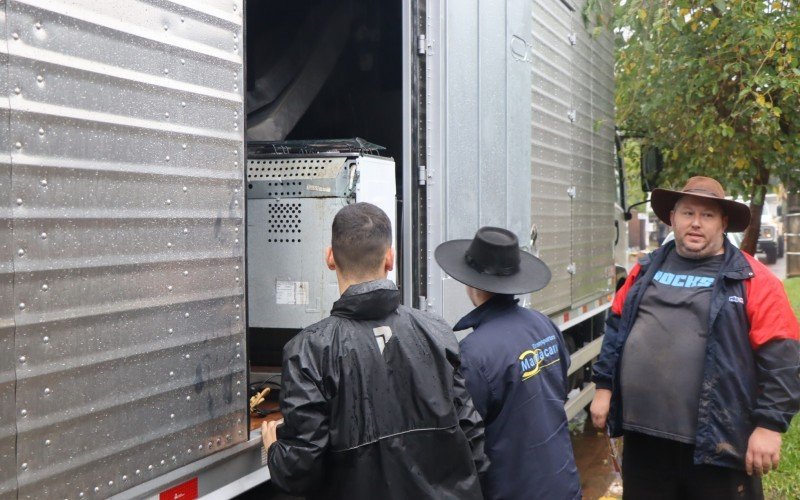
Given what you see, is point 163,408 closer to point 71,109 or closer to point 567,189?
point 71,109

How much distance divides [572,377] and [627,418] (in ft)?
9.47

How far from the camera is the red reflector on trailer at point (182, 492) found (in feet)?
6.72

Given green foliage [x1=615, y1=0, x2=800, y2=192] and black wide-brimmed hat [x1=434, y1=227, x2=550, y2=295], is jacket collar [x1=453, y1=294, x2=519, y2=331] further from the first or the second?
green foliage [x1=615, y1=0, x2=800, y2=192]

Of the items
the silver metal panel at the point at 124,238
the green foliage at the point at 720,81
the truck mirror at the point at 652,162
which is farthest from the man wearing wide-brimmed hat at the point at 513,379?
the truck mirror at the point at 652,162

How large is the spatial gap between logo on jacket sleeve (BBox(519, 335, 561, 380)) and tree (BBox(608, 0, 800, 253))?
10.9ft

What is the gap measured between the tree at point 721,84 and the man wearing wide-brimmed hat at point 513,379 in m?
3.34

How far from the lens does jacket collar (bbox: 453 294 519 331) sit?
2783 millimetres

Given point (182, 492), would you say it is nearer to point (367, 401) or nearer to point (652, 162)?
point (367, 401)

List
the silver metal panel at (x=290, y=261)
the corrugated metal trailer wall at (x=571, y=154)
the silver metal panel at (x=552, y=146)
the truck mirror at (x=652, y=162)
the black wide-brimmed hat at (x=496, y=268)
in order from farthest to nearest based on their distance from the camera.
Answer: the truck mirror at (x=652, y=162) < the corrugated metal trailer wall at (x=571, y=154) < the silver metal panel at (x=552, y=146) < the silver metal panel at (x=290, y=261) < the black wide-brimmed hat at (x=496, y=268)

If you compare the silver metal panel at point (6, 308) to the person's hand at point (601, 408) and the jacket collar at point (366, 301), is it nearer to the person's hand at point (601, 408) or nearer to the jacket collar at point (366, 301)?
the jacket collar at point (366, 301)

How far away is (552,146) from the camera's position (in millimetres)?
5230

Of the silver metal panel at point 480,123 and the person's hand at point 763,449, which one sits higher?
the silver metal panel at point 480,123

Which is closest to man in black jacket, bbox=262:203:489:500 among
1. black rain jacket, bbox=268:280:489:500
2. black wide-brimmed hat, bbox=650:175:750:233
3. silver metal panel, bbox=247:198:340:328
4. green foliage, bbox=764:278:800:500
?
black rain jacket, bbox=268:280:489:500

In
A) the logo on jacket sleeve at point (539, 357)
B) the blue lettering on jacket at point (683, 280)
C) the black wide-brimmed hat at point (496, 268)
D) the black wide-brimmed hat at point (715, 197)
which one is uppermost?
the black wide-brimmed hat at point (715, 197)
